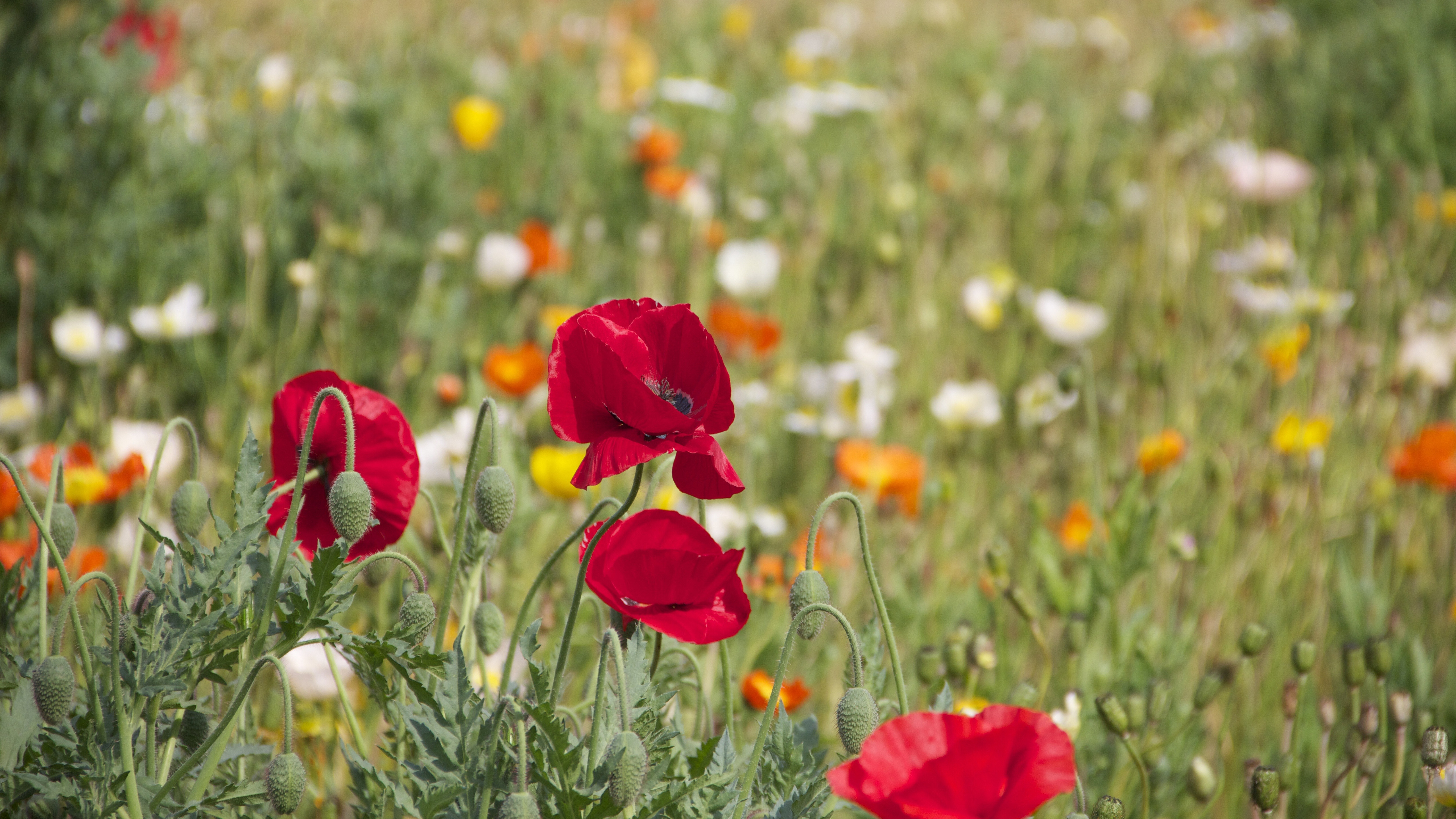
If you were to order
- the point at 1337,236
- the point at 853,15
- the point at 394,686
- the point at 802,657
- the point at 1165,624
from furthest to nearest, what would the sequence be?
the point at 853,15
the point at 1337,236
the point at 1165,624
the point at 802,657
the point at 394,686

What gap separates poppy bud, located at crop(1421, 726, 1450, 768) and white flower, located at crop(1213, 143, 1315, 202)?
105 inches

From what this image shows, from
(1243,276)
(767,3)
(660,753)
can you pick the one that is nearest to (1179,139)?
(1243,276)

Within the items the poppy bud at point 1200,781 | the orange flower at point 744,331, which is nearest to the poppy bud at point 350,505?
the poppy bud at point 1200,781

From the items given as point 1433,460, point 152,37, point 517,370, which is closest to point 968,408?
point 1433,460

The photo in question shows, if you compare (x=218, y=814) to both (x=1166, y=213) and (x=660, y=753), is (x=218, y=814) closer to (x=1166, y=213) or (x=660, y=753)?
(x=660, y=753)

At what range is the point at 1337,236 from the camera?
3.19 metres

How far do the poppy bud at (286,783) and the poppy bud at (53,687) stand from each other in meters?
0.16

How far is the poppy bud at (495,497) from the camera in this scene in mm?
900

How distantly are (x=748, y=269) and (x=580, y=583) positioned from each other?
1858 mm

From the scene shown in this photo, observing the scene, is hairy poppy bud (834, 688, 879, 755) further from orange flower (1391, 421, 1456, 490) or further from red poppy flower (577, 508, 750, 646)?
orange flower (1391, 421, 1456, 490)

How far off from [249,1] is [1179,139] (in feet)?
11.6

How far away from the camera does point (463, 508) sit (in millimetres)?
907

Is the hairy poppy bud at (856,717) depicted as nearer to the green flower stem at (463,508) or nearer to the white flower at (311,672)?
the green flower stem at (463,508)

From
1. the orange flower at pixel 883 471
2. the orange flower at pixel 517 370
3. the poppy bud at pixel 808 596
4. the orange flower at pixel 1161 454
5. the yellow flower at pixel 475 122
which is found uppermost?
the poppy bud at pixel 808 596
